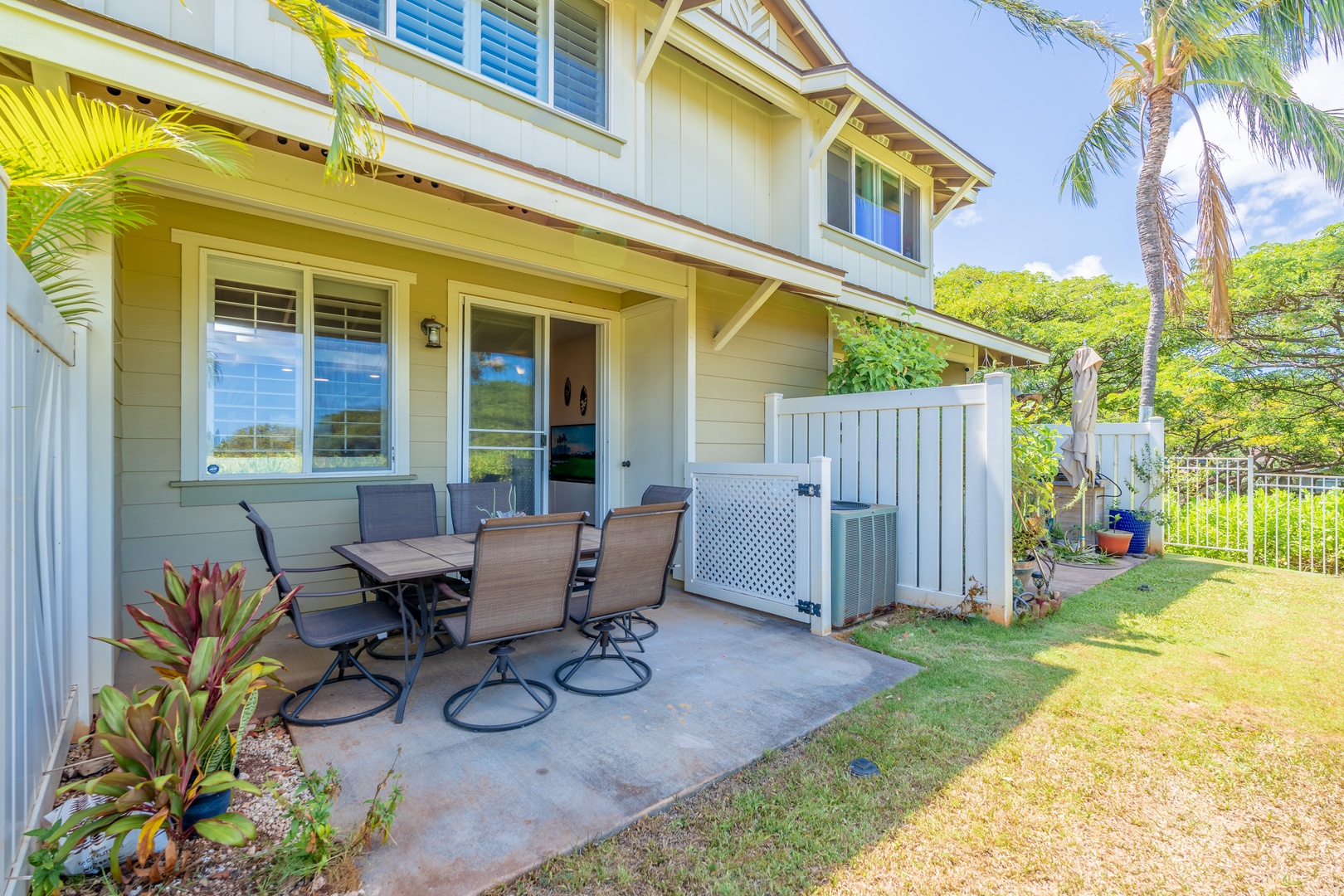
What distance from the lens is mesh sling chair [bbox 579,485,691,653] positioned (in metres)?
3.61

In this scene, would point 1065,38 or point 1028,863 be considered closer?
point 1028,863

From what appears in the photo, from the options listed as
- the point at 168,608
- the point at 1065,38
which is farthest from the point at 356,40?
the point at 1065,38

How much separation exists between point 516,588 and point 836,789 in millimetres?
1546

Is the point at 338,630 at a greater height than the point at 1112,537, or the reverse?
the point at 338,630

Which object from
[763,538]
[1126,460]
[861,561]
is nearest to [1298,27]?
[1126,460]

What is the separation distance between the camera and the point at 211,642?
6.16 feet

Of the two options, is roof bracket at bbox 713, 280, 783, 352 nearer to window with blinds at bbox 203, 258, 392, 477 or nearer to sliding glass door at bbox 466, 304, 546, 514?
sliding glass door at bbox 466, 304, 546, 514

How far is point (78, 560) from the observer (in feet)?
8.05

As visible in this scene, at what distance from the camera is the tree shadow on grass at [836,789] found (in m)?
1.76

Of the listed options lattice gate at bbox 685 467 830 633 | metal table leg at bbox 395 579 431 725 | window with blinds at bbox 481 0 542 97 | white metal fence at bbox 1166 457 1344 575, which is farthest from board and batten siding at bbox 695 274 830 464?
Result: white metal fence at bbox 1166 457 1344 575

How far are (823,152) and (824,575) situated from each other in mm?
4288

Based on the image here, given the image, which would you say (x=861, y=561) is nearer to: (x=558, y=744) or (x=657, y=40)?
(x=558, y=744)

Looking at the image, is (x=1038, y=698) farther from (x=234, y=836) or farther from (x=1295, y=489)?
(x=1295, y=489)

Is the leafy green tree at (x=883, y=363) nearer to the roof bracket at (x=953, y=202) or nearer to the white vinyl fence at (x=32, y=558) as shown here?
the roof bracket at (x=953, y=202)
